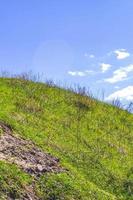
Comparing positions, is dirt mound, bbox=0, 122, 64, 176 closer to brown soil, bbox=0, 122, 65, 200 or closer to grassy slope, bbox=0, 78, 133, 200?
brown soil, bbox=0, 122, 65, 200

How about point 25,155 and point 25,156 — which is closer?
point 25,156

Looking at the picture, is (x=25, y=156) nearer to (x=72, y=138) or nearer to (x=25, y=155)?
(x=25, y=155)

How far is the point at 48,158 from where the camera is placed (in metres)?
18.1

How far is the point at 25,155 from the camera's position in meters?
17.3

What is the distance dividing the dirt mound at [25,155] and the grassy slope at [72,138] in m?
0.50

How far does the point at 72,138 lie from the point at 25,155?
15.8 feet

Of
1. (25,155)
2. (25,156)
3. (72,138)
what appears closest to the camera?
(25,156)

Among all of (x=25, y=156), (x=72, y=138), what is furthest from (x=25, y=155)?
(x=72, y=138)

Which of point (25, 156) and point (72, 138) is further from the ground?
point (72, 138)

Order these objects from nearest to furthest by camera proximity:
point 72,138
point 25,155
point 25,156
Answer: point 25,156 → point 25,155 → point 72,138

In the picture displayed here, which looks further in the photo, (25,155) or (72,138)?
(72,138)

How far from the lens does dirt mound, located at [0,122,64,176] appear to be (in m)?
16.4

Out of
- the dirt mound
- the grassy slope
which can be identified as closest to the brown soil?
the dirt mound

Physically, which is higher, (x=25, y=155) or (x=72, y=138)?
(x=72, y=138)
